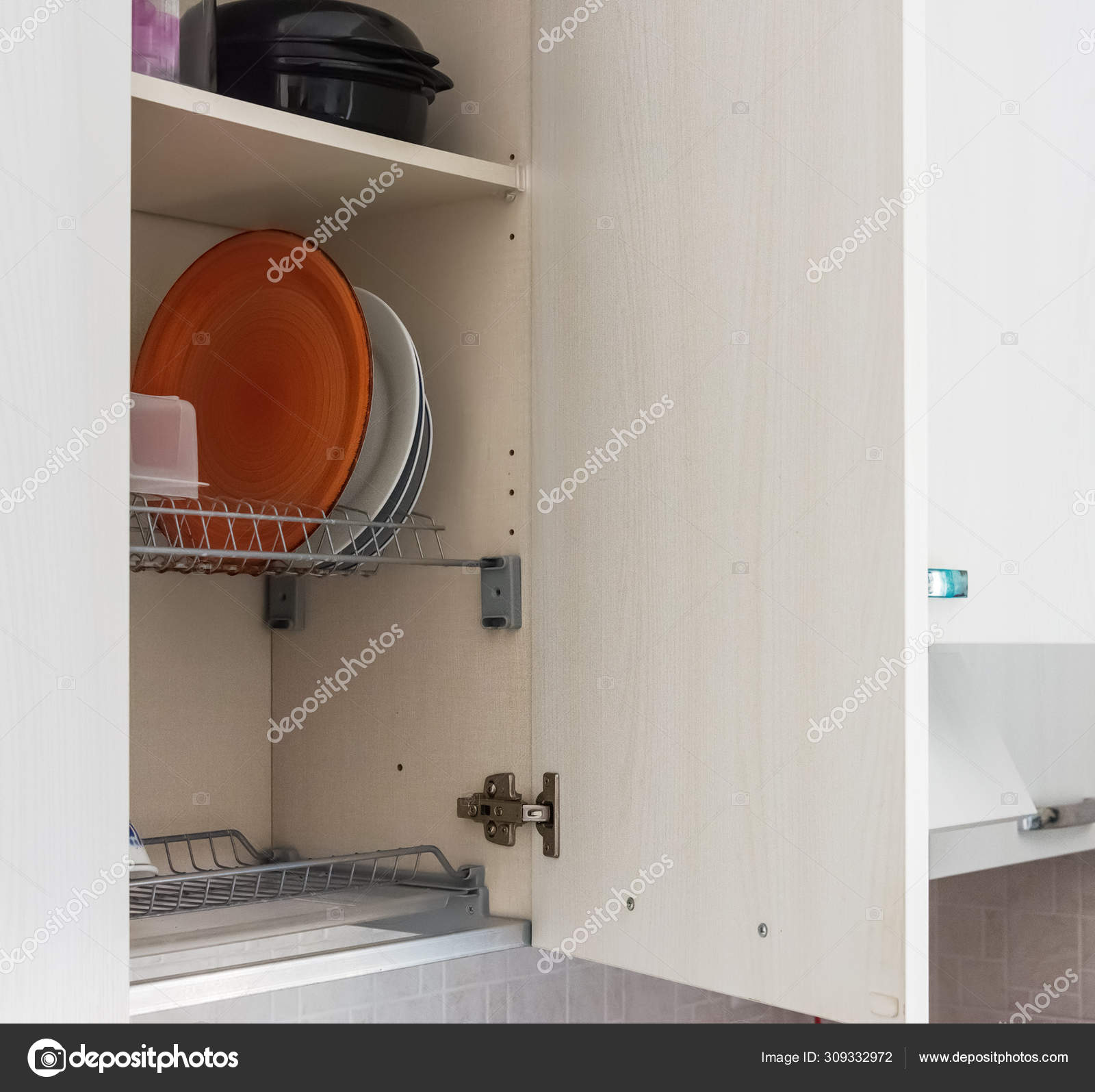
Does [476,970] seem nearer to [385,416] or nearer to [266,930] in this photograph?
[266,930]

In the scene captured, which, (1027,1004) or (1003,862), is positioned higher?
(1003,862)

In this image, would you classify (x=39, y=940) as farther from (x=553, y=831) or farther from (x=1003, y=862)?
(x=1003, y=862)

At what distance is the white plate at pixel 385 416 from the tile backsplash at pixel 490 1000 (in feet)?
1.34

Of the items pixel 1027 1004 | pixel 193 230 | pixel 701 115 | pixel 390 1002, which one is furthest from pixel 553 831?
pixel 1027 1004

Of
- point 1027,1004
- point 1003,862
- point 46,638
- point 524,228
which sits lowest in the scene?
point 1027,1004

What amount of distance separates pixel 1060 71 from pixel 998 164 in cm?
15

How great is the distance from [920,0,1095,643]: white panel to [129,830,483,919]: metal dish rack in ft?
1.61

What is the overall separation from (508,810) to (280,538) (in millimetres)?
294

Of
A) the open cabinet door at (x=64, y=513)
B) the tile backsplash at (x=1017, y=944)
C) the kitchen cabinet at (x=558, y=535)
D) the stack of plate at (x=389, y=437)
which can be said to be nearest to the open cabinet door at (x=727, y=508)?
the kitchen cabinet at (x=558, y=535)

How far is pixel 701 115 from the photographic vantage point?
37.9 inches

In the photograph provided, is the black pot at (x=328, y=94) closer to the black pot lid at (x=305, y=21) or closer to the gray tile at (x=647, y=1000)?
the black pot lid at (x=305, y=21)

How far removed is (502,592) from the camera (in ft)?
3.66

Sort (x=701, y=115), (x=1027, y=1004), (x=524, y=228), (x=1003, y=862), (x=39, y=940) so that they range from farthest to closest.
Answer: (x=1027, y=1004) → (x=1003, y=862) → (x=524, y=228) → (x=701, y=115) → (x=39, y=940)

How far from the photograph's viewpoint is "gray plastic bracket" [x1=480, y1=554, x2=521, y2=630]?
111 cm
